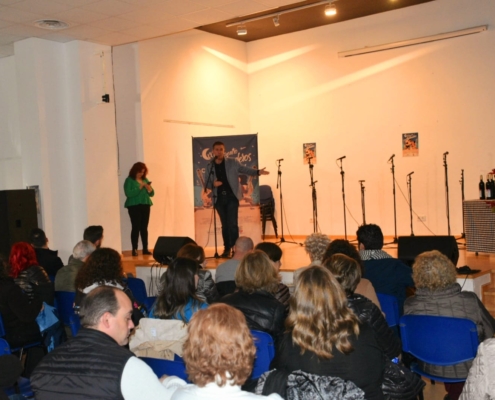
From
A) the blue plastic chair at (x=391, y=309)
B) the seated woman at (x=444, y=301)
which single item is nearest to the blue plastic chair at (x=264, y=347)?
the seated woman at (x=444, y=301)

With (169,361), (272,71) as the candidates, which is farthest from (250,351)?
(272,71)

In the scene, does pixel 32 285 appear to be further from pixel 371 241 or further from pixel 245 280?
pixel 371 241

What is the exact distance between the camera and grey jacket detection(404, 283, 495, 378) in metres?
3.36

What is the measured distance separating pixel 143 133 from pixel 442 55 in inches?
202

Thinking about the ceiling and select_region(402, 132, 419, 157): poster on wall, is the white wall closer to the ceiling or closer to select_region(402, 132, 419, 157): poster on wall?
select_region(402, 132, 419, 157): poster on wall

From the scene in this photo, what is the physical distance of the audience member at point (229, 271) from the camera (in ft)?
14.8

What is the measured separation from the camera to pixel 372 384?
2.18m

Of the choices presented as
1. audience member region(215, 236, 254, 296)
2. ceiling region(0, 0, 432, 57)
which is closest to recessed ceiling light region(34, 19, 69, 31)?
ceiling region(0, 0, 432, 57)

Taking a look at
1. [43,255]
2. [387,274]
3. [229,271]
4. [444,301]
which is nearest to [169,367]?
[444,301]

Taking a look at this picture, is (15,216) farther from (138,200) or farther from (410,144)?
(410,144)

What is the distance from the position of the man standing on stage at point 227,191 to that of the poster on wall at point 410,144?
3175mm

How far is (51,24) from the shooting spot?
7254 millimetres

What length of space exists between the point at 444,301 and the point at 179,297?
1.56 meters

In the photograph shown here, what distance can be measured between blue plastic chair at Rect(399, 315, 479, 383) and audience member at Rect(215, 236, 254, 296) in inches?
56.9
